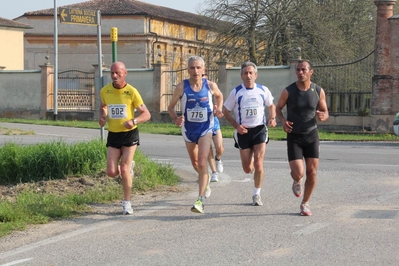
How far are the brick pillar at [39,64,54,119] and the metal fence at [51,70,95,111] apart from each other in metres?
0.31

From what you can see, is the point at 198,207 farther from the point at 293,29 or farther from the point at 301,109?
the point at 293,29

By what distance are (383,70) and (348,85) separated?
2.40 metres

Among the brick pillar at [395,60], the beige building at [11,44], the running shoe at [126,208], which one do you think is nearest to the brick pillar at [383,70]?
the brick pillar at [395,60]

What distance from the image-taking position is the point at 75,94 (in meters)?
38.8

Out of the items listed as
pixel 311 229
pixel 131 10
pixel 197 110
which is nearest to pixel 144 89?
pixel 131 10

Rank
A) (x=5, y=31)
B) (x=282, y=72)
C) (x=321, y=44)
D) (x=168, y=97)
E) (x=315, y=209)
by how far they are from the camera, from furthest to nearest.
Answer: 1. (x=5, y=31)
2. (x=321, y=44)
3. (x=168, y=97)
4. (x=282, y=72)
5. (x=315, y=209)

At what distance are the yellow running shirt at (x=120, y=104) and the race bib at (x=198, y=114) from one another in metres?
0.64

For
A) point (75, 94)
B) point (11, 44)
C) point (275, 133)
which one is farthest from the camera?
point (11, 44)

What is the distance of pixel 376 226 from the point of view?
880 cm

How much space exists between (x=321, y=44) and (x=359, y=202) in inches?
1196

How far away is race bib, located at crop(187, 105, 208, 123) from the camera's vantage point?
33.1ft

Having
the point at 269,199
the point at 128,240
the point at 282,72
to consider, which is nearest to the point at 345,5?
the point at 282,72

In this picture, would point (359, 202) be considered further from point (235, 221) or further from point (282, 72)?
point (282, 72)

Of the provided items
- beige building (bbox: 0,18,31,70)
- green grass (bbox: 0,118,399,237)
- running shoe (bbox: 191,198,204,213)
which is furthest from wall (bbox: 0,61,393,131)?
running shoe (bbox: 191,198,204,213)
